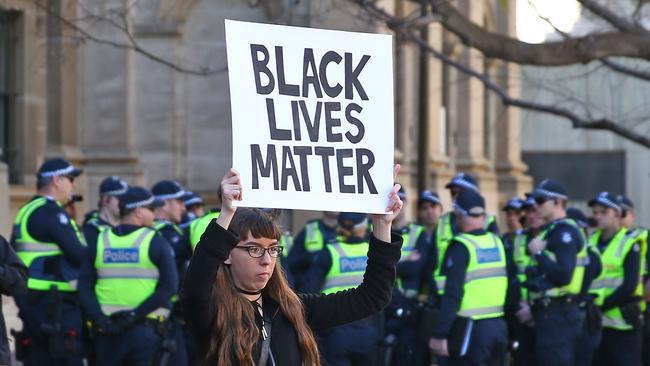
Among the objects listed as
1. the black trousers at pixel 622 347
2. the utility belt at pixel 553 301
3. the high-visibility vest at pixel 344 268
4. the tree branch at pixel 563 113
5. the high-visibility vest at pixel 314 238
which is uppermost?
the tree branch at pixel 563 113

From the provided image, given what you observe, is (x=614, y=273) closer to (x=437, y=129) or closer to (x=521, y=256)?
(x=521, y=256)

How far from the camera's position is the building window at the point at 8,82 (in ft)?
60.2

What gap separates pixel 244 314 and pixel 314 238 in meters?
7.87

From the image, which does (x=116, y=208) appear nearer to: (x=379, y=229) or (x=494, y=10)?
(x=379, y=229)

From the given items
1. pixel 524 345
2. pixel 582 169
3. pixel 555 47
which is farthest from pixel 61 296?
pixel 582 169

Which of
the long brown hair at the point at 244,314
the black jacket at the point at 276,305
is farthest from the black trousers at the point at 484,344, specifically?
the long brown hair at the point at 244,314

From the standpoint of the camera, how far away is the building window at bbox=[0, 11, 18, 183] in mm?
18344

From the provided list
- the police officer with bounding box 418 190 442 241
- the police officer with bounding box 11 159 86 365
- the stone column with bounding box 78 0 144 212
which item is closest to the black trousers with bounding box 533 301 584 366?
the police officer with bounding box 418 190 442 241

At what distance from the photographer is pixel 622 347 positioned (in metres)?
13.6

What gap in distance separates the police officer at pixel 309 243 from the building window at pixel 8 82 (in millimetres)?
6323

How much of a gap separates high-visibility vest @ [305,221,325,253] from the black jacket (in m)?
7.38

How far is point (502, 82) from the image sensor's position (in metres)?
31.6

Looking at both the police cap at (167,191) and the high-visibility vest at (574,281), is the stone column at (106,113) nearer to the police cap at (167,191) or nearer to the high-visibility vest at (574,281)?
the police cap at (167,191)

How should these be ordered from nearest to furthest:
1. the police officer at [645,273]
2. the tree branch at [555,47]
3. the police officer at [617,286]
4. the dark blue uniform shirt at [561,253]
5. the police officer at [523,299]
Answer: the tree branch at [555,47], the dark blue uniform shirt at [561,253], the police officer at [523,299], the police officer at [617,286], the police officer at [645,273]
